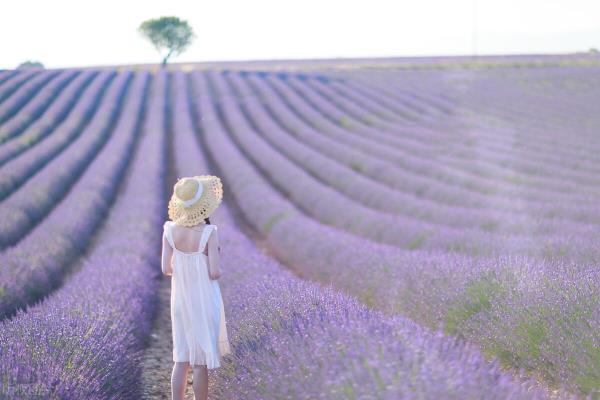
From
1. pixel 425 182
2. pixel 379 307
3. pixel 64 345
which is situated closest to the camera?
pixel 64 345

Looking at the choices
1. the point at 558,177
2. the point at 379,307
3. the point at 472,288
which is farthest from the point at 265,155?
the point at 472,288

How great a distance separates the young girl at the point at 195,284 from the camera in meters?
2.86

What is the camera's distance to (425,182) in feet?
33.3

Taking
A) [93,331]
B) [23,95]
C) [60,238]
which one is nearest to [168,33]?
[23,95]

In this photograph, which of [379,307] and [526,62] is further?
[526,62]

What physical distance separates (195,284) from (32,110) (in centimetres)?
1480

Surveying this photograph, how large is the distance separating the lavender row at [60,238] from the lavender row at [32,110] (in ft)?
6.68

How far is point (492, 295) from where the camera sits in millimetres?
3574

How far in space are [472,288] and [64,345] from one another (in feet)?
7.64

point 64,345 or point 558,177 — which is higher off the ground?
point 64,345

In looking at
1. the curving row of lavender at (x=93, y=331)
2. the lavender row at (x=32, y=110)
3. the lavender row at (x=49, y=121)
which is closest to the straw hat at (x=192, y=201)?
the curving row of lavender at (x=93, y=331)

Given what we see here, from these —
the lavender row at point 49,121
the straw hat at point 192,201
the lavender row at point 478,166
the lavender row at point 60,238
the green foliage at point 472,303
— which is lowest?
the lavender row at point 478,166

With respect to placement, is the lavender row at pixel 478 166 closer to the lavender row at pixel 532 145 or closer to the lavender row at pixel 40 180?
the lavender row at pixel 532 145

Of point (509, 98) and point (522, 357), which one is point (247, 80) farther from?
point (522, 357)
